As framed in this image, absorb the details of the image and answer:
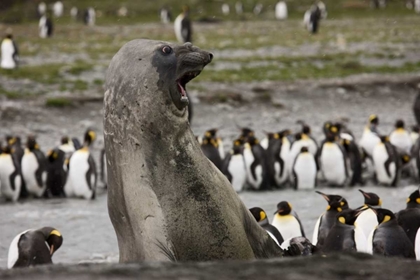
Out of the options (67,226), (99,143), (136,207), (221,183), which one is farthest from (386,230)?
(99,143)

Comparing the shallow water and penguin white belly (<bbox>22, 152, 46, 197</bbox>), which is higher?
penguin white belly (<bbox>22, 152, 46, 197</bbox>)

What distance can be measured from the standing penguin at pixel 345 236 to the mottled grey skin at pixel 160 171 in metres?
2.35

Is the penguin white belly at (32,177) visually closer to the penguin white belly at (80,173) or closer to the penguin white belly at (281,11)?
the penguin white belly at (80,173)

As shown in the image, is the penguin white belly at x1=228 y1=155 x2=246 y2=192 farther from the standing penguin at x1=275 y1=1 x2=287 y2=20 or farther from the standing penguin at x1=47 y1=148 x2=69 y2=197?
the standing penguin at x1=275 y1=1 x2=287 y2=20

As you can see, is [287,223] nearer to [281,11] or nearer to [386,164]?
[386,164]

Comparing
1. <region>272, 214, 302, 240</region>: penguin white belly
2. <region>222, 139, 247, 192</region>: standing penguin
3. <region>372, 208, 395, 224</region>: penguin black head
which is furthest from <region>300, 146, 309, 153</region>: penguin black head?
<region>372, 208, 395, 224</region>: penguin black head

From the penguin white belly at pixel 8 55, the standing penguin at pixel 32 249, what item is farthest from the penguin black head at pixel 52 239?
the penguin white belly at pixel 8 55

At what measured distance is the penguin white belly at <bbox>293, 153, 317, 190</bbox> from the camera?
1262 cm

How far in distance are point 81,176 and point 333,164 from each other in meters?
3.93

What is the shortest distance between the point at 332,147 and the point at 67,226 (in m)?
5.00

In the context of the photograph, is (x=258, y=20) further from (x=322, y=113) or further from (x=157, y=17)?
(x=322, y=113)

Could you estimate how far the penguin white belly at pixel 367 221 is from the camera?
8742 mm

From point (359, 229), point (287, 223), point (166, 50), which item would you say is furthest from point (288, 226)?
point (166, 50)

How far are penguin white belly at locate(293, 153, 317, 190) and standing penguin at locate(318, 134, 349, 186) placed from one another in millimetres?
414
